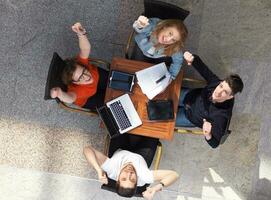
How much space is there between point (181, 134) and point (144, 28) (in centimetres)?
123

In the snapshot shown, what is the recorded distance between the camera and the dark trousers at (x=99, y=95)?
363cm

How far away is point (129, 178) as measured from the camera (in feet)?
11.0

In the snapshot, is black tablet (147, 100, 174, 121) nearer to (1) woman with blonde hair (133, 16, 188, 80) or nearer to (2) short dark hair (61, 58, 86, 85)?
(1) woman with blonde hair (133, 16, 188, 80)

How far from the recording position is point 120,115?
3.46m

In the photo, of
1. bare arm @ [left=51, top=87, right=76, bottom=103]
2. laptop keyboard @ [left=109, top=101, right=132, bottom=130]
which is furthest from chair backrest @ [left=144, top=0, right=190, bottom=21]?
bare arm @ [left=51, top=87, right=76, bottom=103]

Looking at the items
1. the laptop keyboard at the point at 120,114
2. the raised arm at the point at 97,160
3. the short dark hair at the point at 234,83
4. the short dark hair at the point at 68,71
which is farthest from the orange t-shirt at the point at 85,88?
the short dark hair at the point at 234,83

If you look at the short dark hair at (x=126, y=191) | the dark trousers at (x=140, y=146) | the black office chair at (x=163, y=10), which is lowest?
the short dark hair at (x=126, y=191)

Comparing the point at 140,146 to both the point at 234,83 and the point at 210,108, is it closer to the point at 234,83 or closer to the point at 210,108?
the point at 210,108

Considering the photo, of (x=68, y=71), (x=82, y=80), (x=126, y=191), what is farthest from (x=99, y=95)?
(x=126, y=191)

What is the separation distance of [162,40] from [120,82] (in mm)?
508

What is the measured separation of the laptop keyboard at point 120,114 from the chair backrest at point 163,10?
80cm

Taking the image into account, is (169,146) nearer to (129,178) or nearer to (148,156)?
(148,156)

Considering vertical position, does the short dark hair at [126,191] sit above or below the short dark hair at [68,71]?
below

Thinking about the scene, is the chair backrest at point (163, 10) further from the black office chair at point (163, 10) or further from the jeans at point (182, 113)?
the jeans at point (182, 113)
